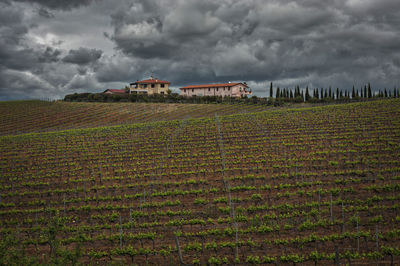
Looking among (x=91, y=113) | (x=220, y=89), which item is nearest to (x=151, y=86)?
(x=220, y=89)

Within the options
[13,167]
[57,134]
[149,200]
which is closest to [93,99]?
[57,134]

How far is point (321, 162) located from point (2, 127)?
56.6 metres

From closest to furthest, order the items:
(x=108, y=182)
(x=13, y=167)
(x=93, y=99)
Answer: (x=108, y=182) < (x=13, y=167) < (x=93, y=99)

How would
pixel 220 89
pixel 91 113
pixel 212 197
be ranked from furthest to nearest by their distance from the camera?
pixel 220 89
pixel 91 113
pixel 212 197

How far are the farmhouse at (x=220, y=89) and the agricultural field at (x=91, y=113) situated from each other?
27.4 metres

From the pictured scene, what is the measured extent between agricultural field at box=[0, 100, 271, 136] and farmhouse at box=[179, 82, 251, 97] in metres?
27.4

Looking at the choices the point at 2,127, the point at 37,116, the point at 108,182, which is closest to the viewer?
the point at 108,182

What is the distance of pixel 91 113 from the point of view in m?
65.2

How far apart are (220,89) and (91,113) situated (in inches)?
1939

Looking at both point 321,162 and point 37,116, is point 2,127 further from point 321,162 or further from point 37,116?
point 321,162

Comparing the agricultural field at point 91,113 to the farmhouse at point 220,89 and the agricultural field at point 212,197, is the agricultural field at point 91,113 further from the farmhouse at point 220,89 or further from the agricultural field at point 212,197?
the farmhouse at point 220,89

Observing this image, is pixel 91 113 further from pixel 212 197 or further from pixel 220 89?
pixel 212 197

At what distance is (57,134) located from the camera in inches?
1689

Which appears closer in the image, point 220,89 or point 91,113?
point 91,113
